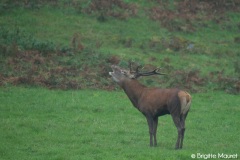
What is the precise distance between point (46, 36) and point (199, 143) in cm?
1753

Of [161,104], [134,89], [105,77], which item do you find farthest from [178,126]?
[105,77]

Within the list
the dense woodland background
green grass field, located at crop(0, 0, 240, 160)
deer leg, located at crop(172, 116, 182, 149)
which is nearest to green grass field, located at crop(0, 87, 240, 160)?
green grass field, located at crop(0, 0, 240, 160)

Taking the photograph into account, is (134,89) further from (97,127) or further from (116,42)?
(116,42)

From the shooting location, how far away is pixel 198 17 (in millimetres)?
40719

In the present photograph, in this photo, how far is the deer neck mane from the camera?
18438mm

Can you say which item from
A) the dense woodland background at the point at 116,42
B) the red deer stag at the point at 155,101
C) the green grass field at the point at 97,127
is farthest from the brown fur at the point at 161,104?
the dense woodland background at the point at 116,42

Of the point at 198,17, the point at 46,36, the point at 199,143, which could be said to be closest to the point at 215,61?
the point at 198,17

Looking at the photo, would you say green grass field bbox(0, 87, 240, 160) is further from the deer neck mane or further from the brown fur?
the deer neck mane

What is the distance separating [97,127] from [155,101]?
138 inches

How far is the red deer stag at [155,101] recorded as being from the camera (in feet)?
55.4

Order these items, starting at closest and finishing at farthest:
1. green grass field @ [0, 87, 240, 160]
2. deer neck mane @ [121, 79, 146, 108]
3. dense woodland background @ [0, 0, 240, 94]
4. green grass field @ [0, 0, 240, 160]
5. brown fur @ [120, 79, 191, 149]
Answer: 1. green grass field @ [0, 87, 240, 160]
2. brown fur @ [120, 79, 191, 149]
3. green grass field @ [0, 0, 240, 160]
4. deer neck mane @ [121, 79, 146, 108]
5. dense woodland background @ [0, 0, 240, 94]

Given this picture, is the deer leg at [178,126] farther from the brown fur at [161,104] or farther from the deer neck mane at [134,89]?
the deer neck mane at [134,89]

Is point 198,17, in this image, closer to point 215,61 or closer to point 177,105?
point 215,61

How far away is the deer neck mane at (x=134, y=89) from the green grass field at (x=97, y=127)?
4.49 ft
